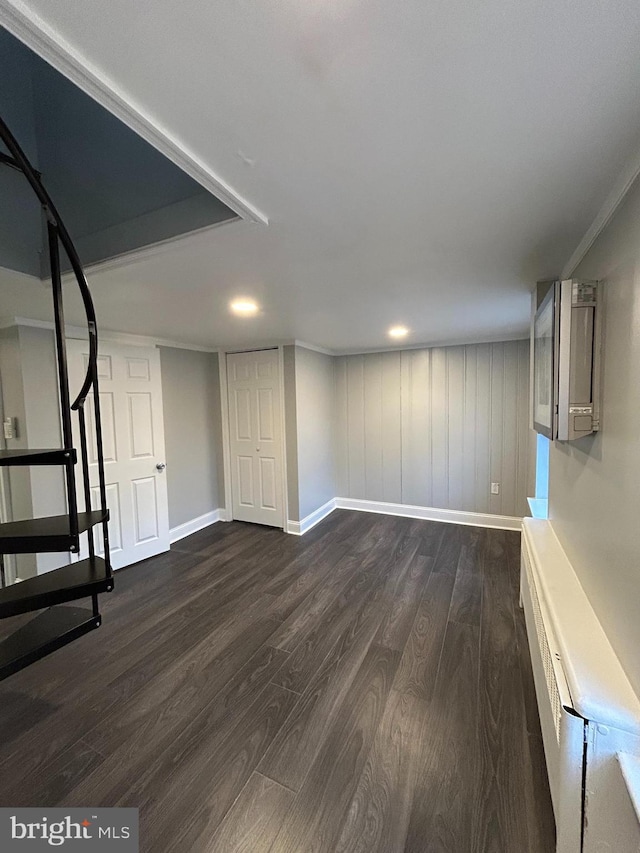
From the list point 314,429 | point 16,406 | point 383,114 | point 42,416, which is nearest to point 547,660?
point 383,114

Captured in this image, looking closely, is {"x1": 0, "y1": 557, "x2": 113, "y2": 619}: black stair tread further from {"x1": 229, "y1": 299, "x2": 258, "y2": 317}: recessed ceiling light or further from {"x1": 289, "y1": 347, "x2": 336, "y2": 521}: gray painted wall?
{"x1": 289, "y1": 347, "x2": 336, "y2": 521}: gray painted wall

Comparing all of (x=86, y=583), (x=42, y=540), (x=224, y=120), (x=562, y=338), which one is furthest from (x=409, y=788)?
(x=224, y=120)

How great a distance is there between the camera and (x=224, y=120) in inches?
32.9

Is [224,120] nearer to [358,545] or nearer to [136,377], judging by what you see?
[136,377]

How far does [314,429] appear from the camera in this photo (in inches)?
167

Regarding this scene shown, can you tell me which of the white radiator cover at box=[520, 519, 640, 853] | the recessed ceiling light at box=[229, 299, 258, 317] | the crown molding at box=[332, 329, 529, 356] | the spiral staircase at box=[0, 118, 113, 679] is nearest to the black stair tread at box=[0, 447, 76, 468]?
the spiral staircase at box=[0, 118, 113, 679]

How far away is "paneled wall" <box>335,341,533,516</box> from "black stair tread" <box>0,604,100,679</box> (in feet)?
11.6

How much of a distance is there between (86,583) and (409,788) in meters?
1.48

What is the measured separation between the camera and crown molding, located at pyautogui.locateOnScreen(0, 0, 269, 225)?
606 millimetres

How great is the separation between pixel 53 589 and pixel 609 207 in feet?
8.11

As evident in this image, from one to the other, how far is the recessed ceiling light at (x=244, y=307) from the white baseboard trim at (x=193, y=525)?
8.34 feet

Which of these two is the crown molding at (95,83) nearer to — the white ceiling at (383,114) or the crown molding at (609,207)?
the white ceiling at (383,114)

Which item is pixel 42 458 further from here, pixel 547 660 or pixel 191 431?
pixel 191 431

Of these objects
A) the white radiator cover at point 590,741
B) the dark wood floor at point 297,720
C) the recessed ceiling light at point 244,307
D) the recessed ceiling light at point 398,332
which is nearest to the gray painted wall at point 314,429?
the recessed ceiling light at point 398,332
